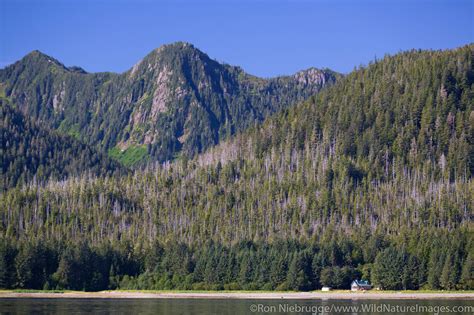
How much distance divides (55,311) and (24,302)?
30479mm

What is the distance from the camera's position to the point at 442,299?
629 ft

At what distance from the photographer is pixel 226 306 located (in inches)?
6964

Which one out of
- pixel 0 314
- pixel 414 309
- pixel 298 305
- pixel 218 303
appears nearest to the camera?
pixel 0 314

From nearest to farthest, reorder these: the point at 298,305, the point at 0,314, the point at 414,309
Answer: the point at 0,314 < the point at 414,309 < the point at 298,305

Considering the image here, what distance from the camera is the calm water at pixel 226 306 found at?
159 metres

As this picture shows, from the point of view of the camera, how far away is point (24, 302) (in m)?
Answer: 190

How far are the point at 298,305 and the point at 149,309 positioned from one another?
29096 mm

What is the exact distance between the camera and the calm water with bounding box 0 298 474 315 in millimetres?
159125

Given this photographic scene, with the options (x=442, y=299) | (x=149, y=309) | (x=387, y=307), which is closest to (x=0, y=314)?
(x=149, y=309)

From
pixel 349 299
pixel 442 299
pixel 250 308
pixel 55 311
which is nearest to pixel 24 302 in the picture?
pixel 55 311

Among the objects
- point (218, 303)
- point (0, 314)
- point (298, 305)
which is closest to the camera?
point (0, 314)

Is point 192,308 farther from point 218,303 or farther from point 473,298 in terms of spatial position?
point 473,298

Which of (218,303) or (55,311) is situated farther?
(218,303)

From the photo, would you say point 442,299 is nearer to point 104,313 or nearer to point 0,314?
point 104,313
